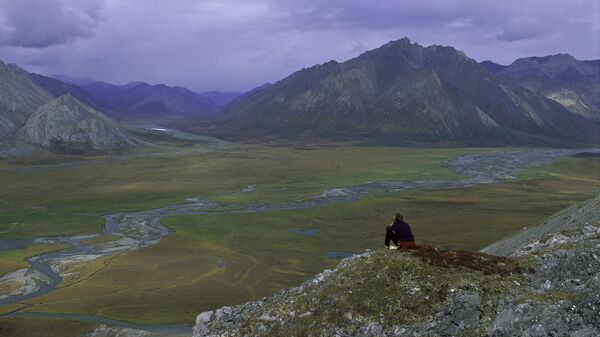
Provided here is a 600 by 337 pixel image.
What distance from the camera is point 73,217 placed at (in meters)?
105

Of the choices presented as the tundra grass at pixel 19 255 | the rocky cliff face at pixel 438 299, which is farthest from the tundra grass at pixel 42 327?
the rocky cliff face at pixel 438 299

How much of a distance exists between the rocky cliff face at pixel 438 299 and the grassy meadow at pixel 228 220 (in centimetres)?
2778

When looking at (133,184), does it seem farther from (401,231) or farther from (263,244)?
(401,231)

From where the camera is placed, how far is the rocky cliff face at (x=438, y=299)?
823 inches

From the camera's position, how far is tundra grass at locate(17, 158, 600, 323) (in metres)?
56.9

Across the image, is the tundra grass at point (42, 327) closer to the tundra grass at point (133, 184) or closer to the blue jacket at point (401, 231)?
the blue jacket at point (401, 231)

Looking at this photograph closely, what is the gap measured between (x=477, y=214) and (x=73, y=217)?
258ft

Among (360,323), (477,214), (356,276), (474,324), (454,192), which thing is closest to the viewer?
(474,324)

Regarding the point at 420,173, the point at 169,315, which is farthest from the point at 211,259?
the point at 420,173

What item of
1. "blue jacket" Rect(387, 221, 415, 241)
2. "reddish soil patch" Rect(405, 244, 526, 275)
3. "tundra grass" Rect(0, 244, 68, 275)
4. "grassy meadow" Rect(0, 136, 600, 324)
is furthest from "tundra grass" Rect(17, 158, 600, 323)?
"reddish soil patch" Rect(405, 244, 526, 275)

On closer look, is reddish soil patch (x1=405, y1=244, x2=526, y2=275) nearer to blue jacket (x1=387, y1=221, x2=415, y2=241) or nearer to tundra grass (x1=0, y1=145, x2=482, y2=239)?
blue jacket (x1=387, y1=221, x2=415, y2=241)

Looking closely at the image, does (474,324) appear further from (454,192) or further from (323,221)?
(454,192)

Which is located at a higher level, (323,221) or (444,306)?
(444,306)

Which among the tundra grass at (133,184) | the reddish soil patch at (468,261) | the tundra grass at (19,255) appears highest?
the reddish soil patch at (468,261)
